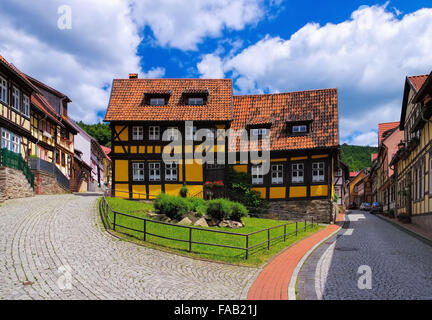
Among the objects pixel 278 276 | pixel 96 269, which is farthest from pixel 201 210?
pixel 96 269

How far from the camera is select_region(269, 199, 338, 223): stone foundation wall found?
25.6 m

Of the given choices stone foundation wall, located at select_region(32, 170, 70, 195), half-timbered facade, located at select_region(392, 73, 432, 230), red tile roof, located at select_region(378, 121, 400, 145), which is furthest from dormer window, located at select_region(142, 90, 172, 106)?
red tile roof, located at select_region(378, 121, 400, 145)

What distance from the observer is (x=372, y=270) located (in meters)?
10.5

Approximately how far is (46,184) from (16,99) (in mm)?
6147

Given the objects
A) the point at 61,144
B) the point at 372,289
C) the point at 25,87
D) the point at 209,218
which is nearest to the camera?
the point at 372,289

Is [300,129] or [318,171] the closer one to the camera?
[318,171]

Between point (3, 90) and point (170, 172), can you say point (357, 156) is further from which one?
point (3, 90)

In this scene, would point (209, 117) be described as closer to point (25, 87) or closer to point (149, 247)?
point (25, 87)

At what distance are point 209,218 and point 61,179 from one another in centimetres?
1700

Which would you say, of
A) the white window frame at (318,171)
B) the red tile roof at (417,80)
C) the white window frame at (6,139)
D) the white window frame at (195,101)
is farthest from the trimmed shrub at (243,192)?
the white window frame at (6,139)

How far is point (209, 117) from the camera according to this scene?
26953 millimetres

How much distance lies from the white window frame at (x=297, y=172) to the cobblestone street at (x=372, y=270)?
9.82 m

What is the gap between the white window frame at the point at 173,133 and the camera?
89.2ft
